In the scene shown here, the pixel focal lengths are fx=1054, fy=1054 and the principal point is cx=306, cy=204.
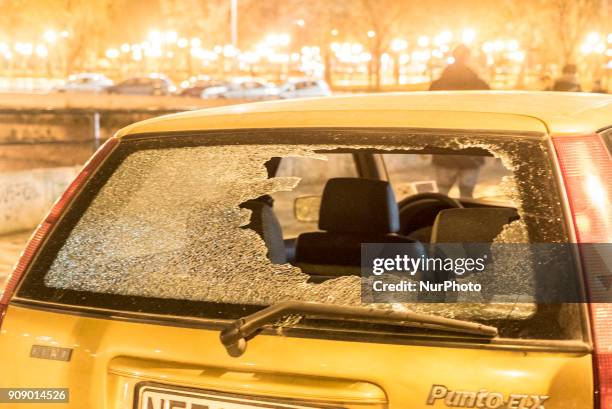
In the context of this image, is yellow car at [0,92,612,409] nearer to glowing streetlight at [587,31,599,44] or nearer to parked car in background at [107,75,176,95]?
glowing streetlight at [587,31,599,44]

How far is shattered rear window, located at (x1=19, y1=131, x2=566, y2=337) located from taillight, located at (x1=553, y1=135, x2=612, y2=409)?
5 cm

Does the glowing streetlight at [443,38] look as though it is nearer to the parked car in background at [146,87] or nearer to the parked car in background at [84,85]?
the parked car in background at [146,87]

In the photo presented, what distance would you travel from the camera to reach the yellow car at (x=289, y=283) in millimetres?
→ 2236

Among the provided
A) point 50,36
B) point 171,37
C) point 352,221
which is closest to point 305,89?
point 50,36

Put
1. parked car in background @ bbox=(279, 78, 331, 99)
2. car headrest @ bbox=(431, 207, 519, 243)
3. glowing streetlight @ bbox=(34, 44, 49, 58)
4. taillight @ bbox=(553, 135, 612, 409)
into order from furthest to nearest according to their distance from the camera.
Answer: glowing streetlight @ bbox=(34, 44, 49, 58) → parked car in background @ bbox=(279, 78, 331, 99) → car headrest @ bbox=(431, 207, 519, 243) → taillight @ bbox=(553, 135, 612, 409)

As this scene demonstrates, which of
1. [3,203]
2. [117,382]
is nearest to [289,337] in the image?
[117,382]

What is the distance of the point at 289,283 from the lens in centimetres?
259

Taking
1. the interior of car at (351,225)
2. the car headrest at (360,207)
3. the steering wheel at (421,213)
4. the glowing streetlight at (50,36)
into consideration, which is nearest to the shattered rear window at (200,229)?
the interior of car at (351,225)

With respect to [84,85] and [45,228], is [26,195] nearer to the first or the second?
[45,228]

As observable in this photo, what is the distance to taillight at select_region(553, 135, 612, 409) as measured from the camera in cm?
218

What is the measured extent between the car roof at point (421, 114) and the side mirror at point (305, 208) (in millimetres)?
2221

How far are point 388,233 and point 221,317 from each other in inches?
38.6

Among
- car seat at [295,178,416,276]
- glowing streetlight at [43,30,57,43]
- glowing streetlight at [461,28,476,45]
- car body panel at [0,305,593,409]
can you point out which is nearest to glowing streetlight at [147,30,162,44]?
glowing streetlight at [43,30,57,43]

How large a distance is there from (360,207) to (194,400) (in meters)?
1.09
